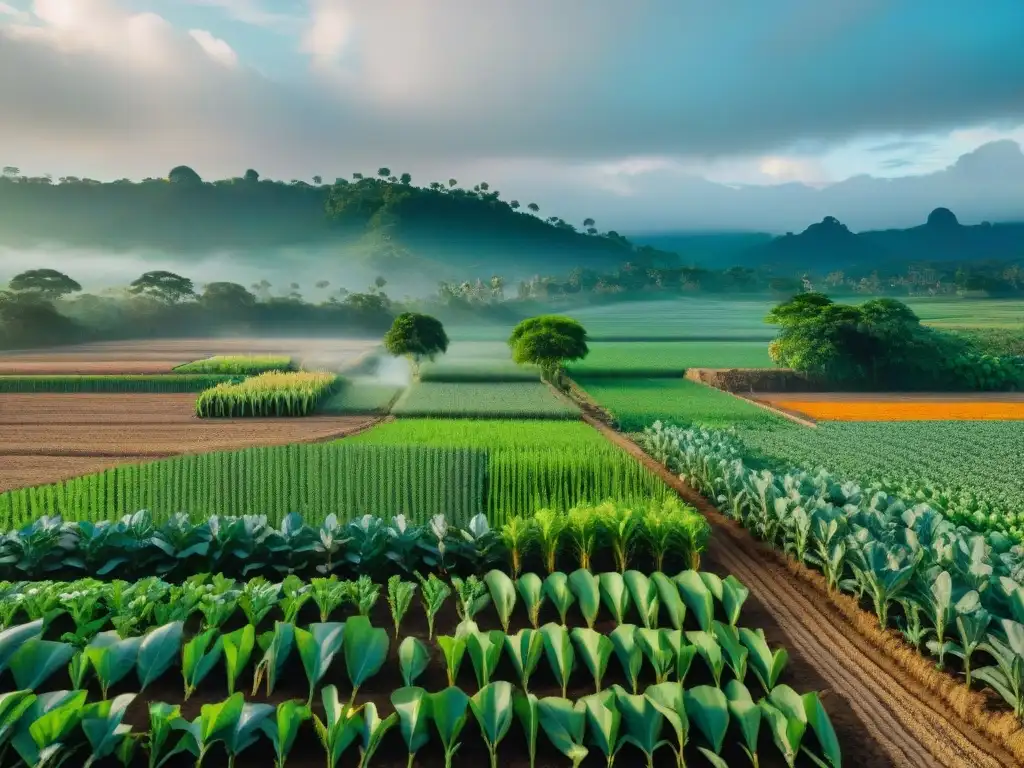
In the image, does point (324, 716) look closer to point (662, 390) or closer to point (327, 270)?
point (662, 390)

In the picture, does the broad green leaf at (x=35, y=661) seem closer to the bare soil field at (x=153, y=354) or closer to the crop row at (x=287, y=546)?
the crop row at (x=287, y=546)

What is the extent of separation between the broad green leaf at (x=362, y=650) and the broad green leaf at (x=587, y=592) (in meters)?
1.91

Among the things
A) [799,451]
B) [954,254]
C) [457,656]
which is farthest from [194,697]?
[954,254]

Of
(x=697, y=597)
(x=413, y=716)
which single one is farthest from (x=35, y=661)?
(x=697, y=597)

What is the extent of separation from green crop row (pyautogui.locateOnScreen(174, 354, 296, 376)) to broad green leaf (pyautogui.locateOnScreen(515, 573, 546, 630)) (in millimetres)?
25730

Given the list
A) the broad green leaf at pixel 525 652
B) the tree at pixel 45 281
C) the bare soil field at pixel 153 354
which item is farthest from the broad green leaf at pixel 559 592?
the tree at pixel 45 281

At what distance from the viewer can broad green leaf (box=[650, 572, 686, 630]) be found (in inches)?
260

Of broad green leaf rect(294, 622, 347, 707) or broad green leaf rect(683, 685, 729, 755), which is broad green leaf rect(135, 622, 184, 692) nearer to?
broad green leaf rect(294, 622, 347, 707)

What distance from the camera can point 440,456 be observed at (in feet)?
44.5

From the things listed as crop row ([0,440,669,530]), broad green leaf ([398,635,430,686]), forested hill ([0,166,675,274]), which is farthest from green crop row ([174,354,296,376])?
forested hill ([0,166,675,274])

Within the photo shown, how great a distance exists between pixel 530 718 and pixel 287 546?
13.2 feet

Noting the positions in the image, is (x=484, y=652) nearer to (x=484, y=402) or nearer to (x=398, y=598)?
(x=398, y=598)

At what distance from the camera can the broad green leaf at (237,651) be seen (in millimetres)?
5617

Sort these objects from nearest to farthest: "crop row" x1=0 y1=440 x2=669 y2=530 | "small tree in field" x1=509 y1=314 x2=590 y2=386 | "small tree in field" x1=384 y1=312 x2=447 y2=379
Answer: "crop row" x1=0 y1=440 x2=669 y2=530
"small tree in field" x1=509 y1=314 x2=590 y2=386
"small tree in field" x1=384 y1=312 x2=447 y2=379
